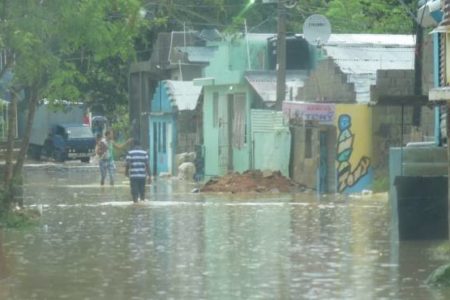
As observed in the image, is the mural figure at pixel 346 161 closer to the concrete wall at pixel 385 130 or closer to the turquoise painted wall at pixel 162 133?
the concrete wall at pixel 385 130

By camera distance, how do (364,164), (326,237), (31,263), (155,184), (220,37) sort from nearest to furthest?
1. (31,263)
2. (326,237)
3. (364,164)
4. (155,184)
5. (220,37)

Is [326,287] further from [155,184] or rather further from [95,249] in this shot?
[155,184]

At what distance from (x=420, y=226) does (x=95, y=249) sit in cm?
502

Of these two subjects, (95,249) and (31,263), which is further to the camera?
(95,249)

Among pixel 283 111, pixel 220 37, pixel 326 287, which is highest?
pixel 220 37

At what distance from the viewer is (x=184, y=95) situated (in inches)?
2010

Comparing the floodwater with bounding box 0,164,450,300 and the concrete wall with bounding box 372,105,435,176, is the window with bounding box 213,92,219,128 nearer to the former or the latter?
the concrete wall with bounding box 372,105,435,176

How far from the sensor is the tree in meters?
22.2

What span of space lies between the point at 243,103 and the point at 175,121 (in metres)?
6.91

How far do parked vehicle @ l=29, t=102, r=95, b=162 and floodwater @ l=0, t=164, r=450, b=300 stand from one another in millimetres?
35154

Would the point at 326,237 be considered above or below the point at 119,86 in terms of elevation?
below

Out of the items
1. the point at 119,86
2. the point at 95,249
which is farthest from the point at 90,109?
the point at 95,249

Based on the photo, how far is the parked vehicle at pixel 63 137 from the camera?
66375mm

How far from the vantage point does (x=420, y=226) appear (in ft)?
65.7
